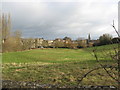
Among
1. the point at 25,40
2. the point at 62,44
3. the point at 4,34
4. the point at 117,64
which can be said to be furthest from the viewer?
the point at 62,44

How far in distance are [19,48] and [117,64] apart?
40.2 m

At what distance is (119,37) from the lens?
5.45 ft

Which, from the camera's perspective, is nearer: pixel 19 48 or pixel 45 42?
pixel 19 48

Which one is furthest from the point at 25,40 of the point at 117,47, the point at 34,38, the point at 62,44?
the point at 117,47

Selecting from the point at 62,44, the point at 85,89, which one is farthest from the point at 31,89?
the point at 62,44

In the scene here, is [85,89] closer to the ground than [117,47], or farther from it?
closer to the ground

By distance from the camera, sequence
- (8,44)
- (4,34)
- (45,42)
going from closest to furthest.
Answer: (8,44) < (4,34) < (45,42)

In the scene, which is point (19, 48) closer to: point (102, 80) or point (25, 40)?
point (25, 40)

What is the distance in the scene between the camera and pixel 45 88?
16.6 ft

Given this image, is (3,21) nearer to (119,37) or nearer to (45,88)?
(45,88)

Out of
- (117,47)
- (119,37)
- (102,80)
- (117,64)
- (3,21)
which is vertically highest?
(3,21)

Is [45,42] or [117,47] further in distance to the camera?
[45,42]

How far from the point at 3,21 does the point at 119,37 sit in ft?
144

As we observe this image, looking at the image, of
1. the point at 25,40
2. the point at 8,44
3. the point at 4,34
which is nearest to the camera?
the point at 8,44
